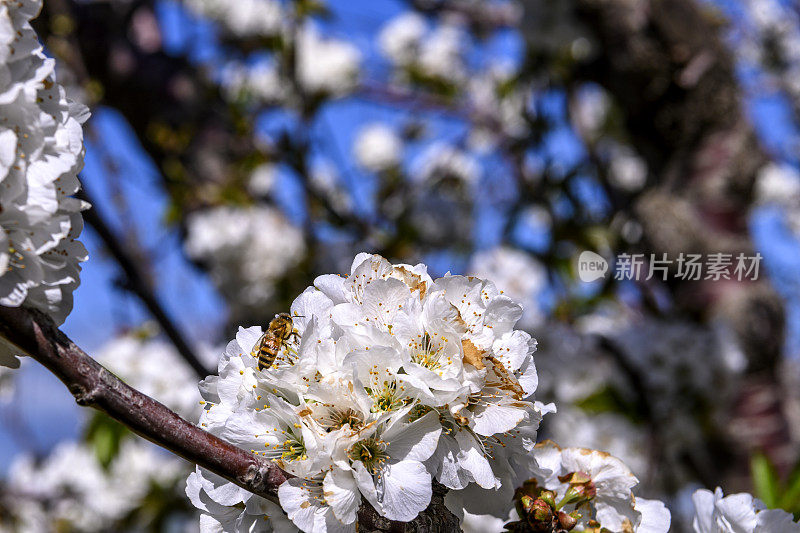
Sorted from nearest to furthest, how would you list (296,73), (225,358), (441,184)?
(225,358), (296,73), (441,184)

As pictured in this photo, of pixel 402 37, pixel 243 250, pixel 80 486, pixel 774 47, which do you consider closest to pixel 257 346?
pixel 243 250

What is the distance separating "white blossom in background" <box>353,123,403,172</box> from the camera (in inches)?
291

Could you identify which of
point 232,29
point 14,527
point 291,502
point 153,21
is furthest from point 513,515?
point 232,29

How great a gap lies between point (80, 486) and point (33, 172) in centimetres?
356

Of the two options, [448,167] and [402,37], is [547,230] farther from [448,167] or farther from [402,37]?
[402,37]

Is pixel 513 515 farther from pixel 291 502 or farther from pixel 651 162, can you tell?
pixel 651 162

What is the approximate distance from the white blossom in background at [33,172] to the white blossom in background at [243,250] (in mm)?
2466

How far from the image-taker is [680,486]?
267 cm

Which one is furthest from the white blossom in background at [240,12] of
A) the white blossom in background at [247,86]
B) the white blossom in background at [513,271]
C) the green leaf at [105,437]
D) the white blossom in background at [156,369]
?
the green leaf at [105,437]

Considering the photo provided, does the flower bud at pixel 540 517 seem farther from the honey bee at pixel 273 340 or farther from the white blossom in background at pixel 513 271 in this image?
the white blossom in background at pixel 513 271

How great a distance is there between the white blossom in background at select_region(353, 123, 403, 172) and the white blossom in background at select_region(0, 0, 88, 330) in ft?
21.8

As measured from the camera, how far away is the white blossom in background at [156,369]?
2424 mm

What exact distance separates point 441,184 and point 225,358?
10.5 feet

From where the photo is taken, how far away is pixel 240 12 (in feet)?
19.9
